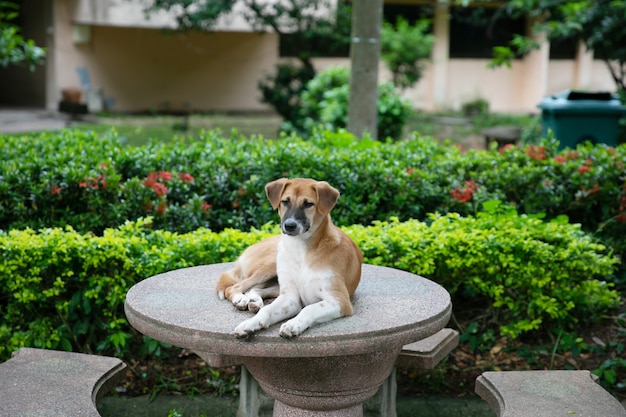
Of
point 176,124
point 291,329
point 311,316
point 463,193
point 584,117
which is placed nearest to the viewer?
point 291,329

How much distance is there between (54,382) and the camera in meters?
3.89

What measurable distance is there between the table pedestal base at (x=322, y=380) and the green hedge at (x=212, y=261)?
1.36 meters

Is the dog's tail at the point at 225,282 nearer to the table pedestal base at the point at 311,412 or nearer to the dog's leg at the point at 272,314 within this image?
the dog's leg at the point at 272,314

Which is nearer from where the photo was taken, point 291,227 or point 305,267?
point 291,227

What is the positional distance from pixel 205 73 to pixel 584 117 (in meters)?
13.5

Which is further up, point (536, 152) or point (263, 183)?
point (536, 152)

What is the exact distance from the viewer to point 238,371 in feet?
17.2

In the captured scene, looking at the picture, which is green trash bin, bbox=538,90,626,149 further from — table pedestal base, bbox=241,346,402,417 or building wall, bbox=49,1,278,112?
building wall, bbox=49,1,278,112

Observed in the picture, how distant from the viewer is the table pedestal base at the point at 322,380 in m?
3.54

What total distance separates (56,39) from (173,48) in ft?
11.7

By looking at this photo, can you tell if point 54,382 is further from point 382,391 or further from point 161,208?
point 161,208

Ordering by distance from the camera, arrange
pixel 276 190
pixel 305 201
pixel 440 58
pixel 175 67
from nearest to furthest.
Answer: pixel 305 201, pixel 276 190, pixel 175 67, pixel 440 58

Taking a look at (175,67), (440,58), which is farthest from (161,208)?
(440,58)

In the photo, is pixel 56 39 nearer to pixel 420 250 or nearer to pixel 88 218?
pixel 88 218
